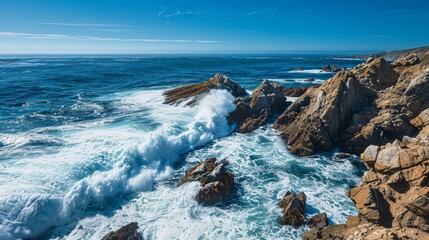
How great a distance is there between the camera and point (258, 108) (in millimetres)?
30438

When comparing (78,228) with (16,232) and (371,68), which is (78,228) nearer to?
(16,232)

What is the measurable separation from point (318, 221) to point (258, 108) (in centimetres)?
1811

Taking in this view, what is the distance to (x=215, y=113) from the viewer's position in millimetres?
30219

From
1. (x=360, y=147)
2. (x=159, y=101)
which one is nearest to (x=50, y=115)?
(x=159, y=101)

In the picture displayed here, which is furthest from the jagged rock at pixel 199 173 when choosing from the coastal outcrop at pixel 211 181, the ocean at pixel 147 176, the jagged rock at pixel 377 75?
the jagged rock at pixel 377 75

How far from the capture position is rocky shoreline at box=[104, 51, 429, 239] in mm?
11930

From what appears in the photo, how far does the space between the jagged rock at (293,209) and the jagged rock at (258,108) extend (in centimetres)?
1322

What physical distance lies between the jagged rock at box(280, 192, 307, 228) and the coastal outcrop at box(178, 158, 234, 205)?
357cm

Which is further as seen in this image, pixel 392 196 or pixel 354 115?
pixel 354 115

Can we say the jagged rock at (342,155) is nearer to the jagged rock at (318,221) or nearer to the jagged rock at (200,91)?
the jagged rock at (318,221)

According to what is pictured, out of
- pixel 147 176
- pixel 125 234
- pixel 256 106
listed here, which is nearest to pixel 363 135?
pixel 256 106

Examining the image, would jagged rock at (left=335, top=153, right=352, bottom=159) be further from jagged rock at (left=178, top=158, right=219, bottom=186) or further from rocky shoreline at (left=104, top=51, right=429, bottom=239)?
jagged rock at (left=178, top=158, right=219, bottom=186)

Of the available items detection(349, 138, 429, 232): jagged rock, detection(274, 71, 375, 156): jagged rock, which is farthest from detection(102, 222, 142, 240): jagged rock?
detection(274, 71, 375, 156): jagged rock

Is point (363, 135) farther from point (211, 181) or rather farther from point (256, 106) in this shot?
point (211, 181)
